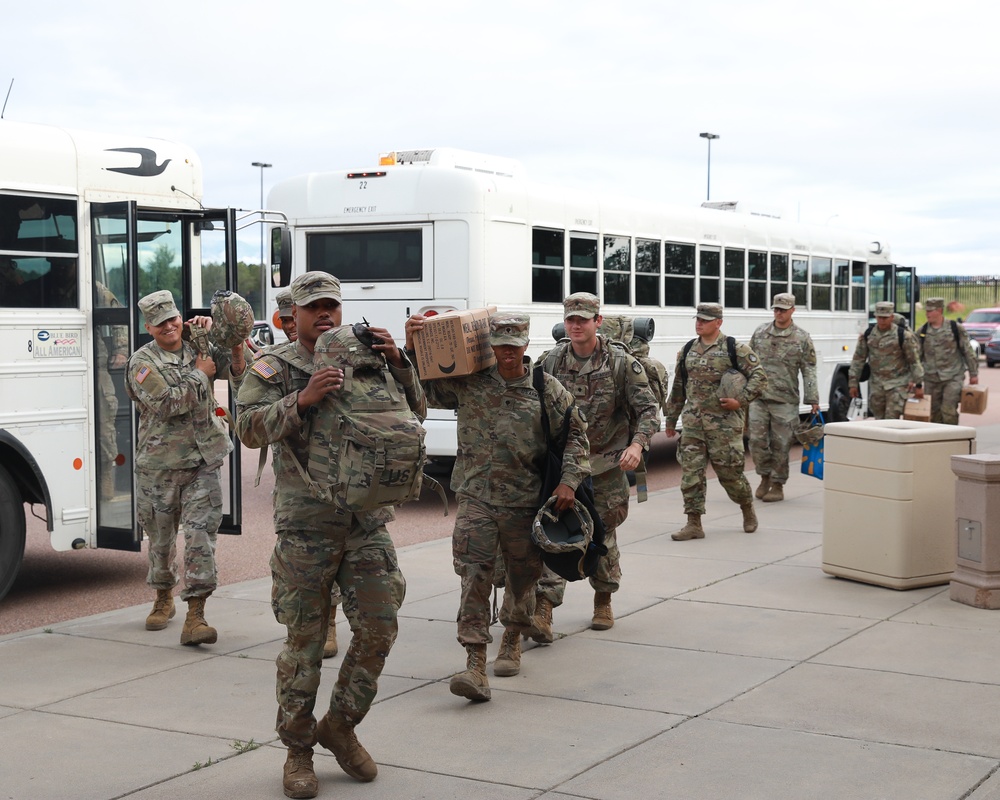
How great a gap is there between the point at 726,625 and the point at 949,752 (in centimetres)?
248

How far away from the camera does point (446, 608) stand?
27.2 feet

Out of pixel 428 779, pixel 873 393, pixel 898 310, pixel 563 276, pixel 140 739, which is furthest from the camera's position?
Answer: pixel 898 310

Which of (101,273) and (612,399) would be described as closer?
(612,399)

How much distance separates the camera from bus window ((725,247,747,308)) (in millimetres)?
16969

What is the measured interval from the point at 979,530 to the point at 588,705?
3.30 meters

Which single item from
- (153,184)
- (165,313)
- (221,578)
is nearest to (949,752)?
(165,313)

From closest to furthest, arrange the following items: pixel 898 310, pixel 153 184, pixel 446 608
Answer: pixel 446 608
pixel 153 184
pixel 898 310

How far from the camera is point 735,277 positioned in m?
17.1

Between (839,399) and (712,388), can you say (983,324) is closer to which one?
(839,399)

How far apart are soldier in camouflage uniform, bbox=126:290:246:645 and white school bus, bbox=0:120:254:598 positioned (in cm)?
97

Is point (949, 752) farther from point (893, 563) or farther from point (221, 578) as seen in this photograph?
point (221, 578)

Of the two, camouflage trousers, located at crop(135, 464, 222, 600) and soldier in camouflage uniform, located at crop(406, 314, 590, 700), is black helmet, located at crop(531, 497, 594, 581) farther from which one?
camouflage trousers, located at crop(135, 464, 222, 600)

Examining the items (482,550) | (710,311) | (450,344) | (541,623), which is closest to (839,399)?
(710,311)

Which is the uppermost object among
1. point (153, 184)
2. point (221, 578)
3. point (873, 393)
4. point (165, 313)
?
point (153, 184)
